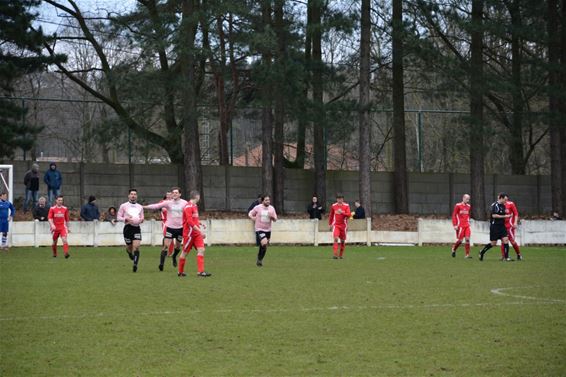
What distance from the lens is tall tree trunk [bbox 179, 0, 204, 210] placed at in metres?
38.9

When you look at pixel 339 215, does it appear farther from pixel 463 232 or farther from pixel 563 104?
pixel 563 104

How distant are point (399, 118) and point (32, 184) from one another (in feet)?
53.4

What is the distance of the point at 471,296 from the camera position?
16984 mm

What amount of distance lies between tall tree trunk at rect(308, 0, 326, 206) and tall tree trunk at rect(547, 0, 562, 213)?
9.99 metres

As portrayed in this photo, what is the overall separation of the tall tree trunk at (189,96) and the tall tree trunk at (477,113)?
437 inches

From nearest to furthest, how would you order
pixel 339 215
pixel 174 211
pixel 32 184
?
1. pixel 174 211
2. pixel 339 215
3. pixel 32 184

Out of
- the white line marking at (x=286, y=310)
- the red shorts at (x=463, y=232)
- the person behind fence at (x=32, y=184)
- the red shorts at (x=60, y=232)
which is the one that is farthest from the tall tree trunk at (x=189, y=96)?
the white line marking at (x=286, y=310)

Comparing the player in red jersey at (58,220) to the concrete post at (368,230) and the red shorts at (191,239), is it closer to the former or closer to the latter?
the red shorts at (191,239)

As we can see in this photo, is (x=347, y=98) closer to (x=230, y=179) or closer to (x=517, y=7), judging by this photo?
(x=230, y=179)

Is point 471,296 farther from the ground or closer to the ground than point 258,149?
closer to the ground

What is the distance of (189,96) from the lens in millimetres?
40469

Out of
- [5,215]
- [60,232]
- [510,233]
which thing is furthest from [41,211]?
[510,233]

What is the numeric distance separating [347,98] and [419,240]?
911 centimetres

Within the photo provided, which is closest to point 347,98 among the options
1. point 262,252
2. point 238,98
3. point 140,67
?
point 238,98
